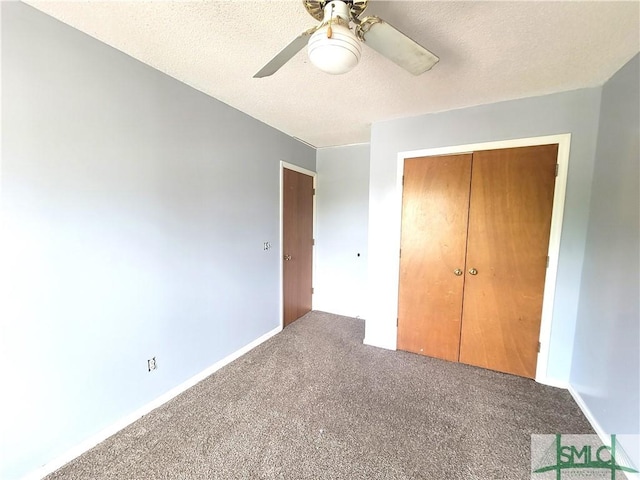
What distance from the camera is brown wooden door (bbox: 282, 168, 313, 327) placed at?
3.22 m

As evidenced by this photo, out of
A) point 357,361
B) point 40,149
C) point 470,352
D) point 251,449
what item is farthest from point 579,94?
point 40,149

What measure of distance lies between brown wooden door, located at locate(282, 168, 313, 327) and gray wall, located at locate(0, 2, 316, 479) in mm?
935

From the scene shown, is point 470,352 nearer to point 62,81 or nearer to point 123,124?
point 123,124

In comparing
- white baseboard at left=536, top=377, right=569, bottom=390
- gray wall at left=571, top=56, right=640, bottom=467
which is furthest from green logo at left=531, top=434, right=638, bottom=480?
white baseboard at left=536, top=377, right=569, bottom=390

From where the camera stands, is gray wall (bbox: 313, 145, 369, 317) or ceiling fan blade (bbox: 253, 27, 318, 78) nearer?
ceiling fan blade (bbox: 253, 27, 318, 78)

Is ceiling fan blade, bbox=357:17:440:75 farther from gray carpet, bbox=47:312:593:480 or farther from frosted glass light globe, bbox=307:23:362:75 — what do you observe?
gray carpet, bbox=47:312:593:480

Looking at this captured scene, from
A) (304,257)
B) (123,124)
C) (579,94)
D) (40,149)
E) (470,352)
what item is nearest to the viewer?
(40,149)

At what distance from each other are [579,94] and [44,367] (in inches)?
152

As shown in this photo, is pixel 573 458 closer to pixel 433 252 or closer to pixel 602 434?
pixel 602 434

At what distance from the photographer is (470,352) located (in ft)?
7.94

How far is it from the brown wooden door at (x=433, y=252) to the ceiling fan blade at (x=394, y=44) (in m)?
1.32

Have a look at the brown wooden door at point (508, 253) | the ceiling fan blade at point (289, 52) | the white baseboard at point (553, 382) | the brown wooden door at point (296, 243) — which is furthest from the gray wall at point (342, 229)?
the ceiling fan blade at point (289, 52)

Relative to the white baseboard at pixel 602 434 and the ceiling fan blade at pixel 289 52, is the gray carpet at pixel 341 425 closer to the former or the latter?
the white baseboard at pixel 602 434

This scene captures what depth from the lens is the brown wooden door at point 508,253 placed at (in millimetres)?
2111
